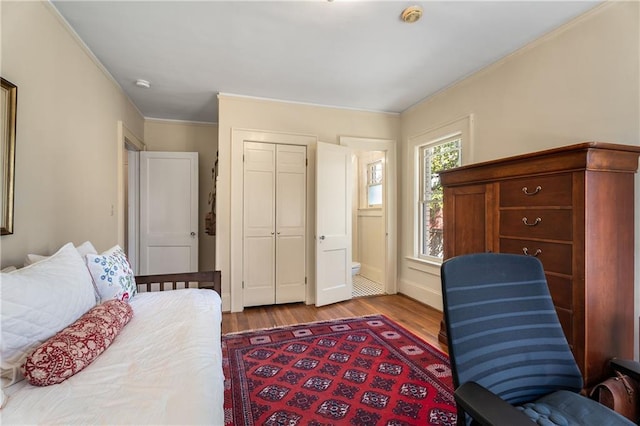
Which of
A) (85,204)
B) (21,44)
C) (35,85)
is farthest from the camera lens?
(85,204)

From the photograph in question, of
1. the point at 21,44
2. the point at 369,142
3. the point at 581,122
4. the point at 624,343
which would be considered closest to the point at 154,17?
the point at 21,44

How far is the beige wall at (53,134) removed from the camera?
158 cm

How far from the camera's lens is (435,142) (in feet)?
11.6

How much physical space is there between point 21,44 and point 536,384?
119 inches

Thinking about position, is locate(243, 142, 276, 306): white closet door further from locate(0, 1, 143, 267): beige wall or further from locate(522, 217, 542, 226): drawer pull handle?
locate(522, 217, 542, 226): drawer pull handle

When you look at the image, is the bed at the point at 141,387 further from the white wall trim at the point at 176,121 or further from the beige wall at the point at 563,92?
the white wall trim at the point at 176,121

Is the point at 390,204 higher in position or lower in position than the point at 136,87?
lower

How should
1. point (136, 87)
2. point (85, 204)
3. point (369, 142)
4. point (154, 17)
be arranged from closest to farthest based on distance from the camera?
1. point (154, 17)
2. point (85, 204)
3. point (136, 87)
4. point (369, 142)

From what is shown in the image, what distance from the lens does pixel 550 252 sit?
173 cm

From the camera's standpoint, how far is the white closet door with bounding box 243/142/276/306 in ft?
11.5

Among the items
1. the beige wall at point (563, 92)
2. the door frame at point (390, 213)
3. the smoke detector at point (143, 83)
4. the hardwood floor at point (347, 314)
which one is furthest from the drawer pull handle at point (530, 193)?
the smoke detector at point (143, 83)

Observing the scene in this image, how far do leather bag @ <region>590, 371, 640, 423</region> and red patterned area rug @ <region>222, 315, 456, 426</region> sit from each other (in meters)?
0.72

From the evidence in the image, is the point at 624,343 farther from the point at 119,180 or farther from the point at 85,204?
the point at 119,180

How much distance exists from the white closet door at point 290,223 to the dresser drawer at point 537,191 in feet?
7.52
